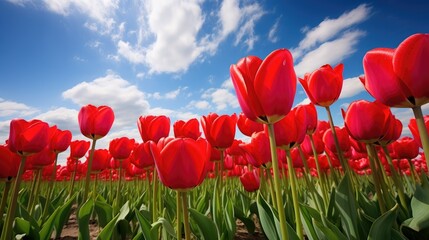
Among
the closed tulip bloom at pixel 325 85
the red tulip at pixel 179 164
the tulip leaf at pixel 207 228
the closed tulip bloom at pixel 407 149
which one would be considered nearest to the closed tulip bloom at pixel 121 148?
the tulip leaf at pixel 207 228

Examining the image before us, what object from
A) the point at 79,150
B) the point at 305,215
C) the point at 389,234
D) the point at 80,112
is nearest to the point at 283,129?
the point at 305,215

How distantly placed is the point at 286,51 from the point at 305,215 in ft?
3.54

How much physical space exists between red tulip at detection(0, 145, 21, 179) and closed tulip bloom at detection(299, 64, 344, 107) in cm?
266

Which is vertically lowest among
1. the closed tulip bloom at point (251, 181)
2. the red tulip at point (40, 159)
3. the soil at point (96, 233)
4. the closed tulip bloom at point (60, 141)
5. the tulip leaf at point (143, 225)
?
the soil at point (96, 233)

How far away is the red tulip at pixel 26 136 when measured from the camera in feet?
6.74

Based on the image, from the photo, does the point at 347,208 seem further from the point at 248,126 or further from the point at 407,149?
the point at 407,149

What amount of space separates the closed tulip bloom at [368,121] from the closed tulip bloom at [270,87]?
28.2 inches

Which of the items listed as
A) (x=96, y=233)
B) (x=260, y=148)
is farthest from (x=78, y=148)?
(x=260, y=148)

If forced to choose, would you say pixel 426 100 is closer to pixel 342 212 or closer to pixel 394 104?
pixel 394 104

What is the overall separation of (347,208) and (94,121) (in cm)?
252

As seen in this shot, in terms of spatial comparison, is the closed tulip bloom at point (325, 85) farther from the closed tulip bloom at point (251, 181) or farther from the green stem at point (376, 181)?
the closed tulip bloom at point (251, 181)

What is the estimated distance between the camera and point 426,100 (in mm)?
1109

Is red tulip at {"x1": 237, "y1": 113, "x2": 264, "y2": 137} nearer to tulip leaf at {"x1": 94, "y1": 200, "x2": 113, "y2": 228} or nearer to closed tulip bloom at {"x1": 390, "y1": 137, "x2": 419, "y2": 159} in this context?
tulip leaf at {"x1": 94, "y1": 200, "x2": 113, "y2": 228}

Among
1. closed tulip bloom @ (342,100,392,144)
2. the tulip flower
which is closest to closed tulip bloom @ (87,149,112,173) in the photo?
the tulip flower
